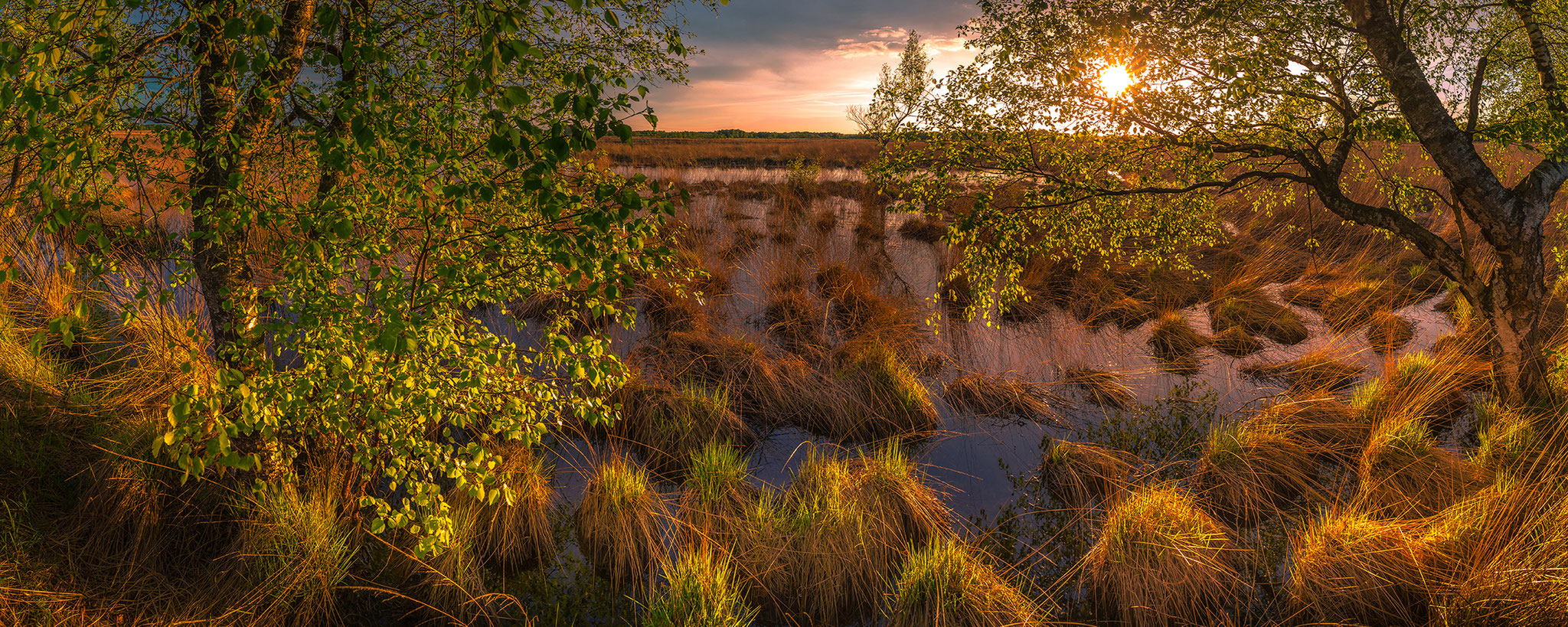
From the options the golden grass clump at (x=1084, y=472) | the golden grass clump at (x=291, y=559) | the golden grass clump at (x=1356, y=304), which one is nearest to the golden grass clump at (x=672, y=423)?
the golden grass clump at (x=291, y=559)

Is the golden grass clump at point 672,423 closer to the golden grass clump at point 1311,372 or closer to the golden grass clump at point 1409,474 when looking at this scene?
→ the golden grass clump at point 1409,474

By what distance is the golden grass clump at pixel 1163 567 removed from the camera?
3814 millimetres

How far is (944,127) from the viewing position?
5730mm

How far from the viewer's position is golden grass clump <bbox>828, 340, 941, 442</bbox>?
6.36 metres

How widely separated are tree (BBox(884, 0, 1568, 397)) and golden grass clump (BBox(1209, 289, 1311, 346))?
3.05m

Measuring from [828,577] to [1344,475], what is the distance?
4.44m

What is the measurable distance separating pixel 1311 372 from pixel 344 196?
Result: 9.16 m

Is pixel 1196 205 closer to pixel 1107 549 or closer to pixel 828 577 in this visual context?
pixel 1107 549

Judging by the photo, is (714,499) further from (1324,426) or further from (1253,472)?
(1324,426)

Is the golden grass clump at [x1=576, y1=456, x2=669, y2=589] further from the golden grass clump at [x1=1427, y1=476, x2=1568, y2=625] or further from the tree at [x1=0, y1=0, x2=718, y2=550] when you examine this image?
the golden grass clump at [x1=1427, y1=476, x2=1568, y2=625]

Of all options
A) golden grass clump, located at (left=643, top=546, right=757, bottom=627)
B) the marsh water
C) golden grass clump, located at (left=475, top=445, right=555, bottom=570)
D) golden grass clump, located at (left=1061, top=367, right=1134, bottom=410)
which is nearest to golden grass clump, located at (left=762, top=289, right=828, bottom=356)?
the marsh water

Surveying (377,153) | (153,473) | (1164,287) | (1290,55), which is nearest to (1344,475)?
(1290,55)

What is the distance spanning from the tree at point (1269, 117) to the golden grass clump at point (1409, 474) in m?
1.38

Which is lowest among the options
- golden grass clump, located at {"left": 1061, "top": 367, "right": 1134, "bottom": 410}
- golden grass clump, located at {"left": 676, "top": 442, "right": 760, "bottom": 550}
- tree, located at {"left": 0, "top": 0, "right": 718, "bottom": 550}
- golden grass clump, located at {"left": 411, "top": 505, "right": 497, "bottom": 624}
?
golden grass clump, located at {"left": 411, "top": 505, "right": 497, "bottom": 624}
